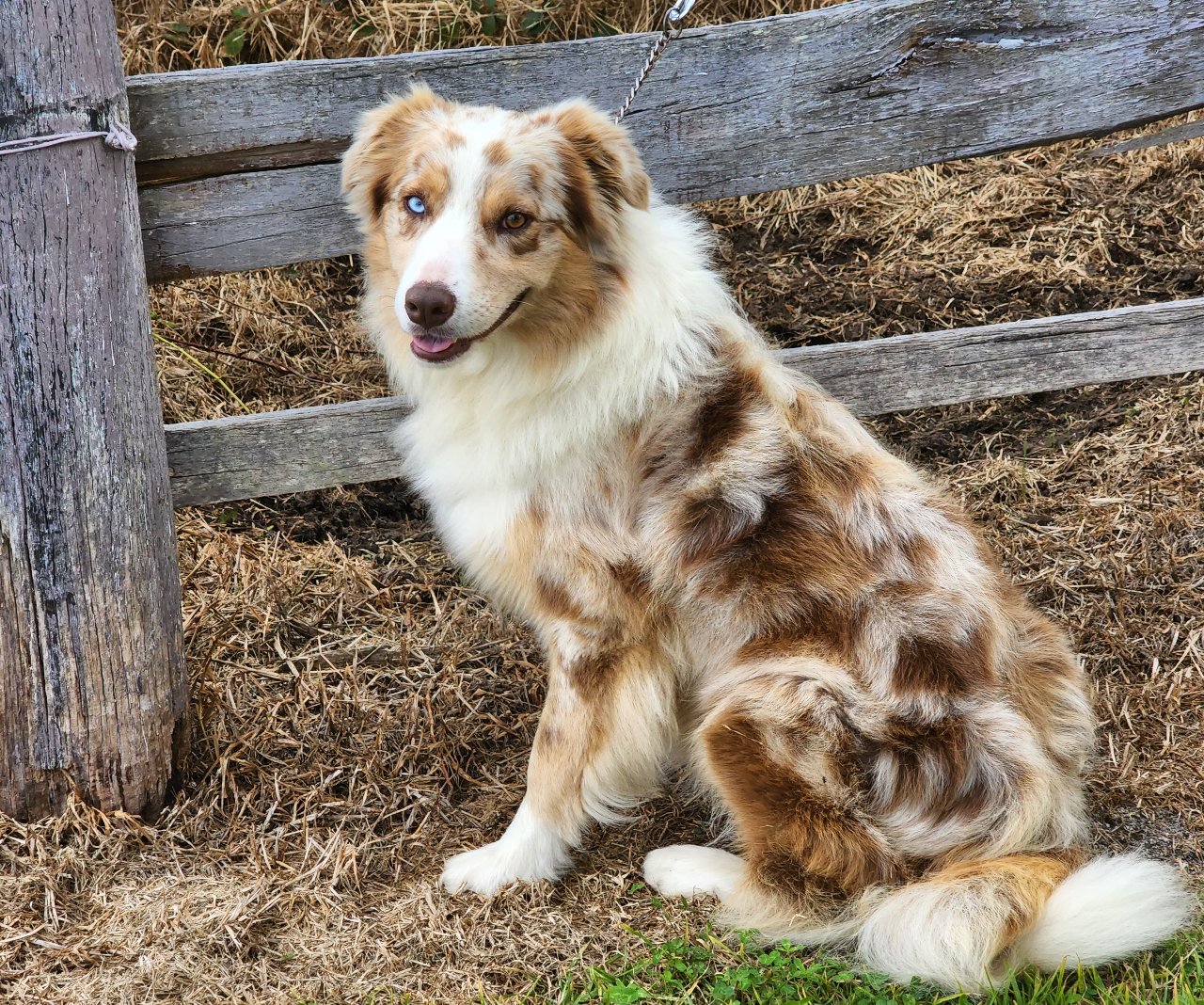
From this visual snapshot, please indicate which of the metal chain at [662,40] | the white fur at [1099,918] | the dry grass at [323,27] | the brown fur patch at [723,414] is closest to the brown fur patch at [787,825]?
the white fur at [1099,918]

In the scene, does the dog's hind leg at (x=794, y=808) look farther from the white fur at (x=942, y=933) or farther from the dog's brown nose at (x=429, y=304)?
the dog's brown nose at (x=429, y=304)

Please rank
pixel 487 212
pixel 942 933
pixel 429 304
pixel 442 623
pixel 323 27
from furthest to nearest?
pixel 323 27 < pixel 442 623 < pixel 487 212 < pixel 429 304 < pixel 942 933

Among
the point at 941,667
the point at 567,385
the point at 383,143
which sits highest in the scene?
the point at 383,143

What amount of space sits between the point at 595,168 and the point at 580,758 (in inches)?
56.2

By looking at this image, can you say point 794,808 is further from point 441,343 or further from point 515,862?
point 441,343

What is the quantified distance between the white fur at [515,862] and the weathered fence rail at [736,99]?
162cm

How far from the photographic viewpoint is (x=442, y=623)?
356 centimetres

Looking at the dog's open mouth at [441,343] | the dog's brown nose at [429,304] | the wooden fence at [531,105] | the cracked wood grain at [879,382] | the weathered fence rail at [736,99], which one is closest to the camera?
the dog's brown nose at [429,304]

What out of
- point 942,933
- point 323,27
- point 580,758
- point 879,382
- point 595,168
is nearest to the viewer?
point 942,933

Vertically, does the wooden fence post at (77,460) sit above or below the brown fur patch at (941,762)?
above

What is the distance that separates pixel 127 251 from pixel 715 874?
6.71 feet

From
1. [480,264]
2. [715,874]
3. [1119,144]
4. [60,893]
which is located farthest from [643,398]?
[1119,144]

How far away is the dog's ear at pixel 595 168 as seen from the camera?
2480 millimetres

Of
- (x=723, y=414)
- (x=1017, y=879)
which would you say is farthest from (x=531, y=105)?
(x=1017, y=879)
